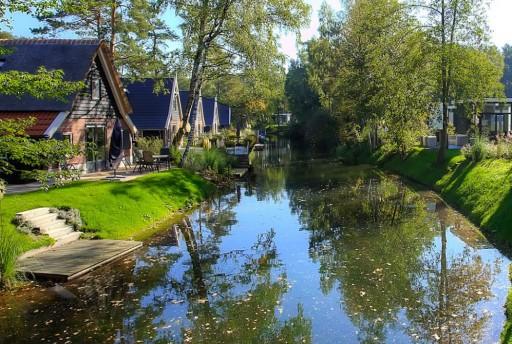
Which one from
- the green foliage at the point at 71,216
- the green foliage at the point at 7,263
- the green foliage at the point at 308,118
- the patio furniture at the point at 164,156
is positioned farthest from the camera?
the green foliage at the point at 308,118

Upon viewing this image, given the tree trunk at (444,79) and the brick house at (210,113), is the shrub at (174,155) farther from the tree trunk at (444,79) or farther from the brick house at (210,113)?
the brick house at (210,113)

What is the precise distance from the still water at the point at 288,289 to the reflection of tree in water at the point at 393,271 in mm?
38

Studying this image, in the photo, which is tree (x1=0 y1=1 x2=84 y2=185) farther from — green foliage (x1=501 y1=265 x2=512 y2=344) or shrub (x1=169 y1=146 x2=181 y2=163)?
shrub (x1=169 y1=146 x2=181 y2=163)

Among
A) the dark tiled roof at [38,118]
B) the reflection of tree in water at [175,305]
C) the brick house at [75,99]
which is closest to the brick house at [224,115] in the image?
the brick house at [75,99]

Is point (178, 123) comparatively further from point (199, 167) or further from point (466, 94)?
point (466, 94)

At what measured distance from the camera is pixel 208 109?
68438 mm

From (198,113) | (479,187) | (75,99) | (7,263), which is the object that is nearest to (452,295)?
(7,263)

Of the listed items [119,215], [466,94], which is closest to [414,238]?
[119,215]

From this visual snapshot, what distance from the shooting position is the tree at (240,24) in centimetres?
2661

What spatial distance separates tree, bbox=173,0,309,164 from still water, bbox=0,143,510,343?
446 inches

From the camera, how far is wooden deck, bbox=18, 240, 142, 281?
40.1ft

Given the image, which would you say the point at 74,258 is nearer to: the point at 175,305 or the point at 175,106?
the point at 175,305

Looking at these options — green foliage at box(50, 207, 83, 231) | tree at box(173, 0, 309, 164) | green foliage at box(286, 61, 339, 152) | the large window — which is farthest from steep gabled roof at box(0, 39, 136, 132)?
green foliage at box(286, 61, 339, 152)

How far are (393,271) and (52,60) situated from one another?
65.1 feet
